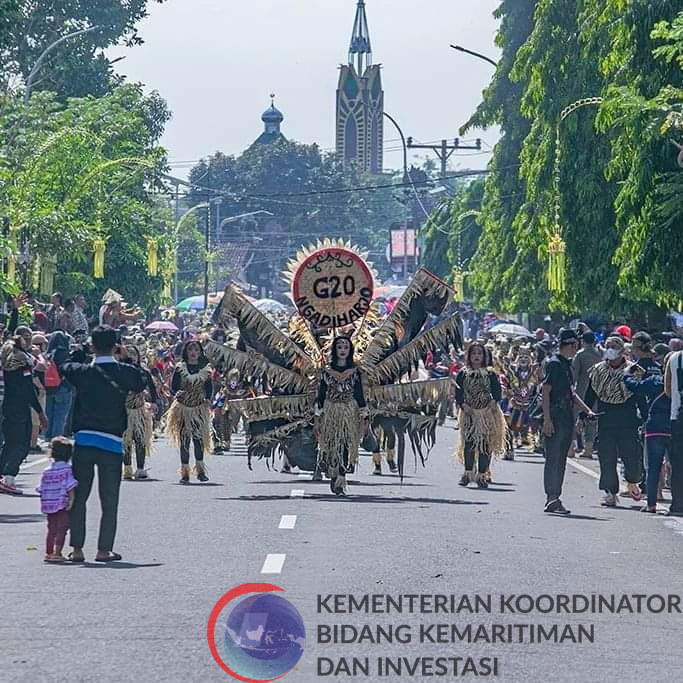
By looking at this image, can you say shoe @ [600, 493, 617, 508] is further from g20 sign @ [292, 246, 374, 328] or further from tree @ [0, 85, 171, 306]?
tree @ [0, 85, 171, 306]

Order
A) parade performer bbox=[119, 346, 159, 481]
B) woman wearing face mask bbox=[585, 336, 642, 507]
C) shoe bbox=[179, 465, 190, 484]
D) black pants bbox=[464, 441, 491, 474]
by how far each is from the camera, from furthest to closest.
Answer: parade performer bbox=[119, 346, 159, 481]
shoe bbox=[179, 465, 190, 484]
black pants bbox=[464, 441, 491, 474]
woman wearing face mask bbox=[585, 336, 642, 507]

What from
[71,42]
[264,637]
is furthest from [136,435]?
[71,42]

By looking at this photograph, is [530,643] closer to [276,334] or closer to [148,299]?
[276,334]

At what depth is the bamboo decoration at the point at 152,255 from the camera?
196 ft

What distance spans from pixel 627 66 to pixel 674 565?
12.5 metres

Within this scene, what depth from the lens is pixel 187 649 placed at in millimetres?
10859

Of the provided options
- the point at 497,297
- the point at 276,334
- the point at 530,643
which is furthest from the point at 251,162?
the point at 530,643

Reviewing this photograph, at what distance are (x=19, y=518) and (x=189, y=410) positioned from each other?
4.77 metres

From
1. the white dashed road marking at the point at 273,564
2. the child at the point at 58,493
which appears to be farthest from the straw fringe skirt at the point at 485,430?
the child at the point at 58,493

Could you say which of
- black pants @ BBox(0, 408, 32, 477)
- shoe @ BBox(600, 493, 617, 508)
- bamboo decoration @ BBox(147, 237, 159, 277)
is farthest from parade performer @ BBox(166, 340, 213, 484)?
bamboo decoration @ BBox(147, 237, 159, 277)

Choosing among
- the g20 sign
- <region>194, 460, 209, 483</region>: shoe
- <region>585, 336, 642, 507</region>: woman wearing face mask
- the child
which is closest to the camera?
the child

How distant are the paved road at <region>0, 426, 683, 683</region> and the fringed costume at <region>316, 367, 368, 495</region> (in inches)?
16.6

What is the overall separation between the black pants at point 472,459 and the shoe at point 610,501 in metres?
2.37

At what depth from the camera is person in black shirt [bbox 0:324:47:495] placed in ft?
74.3
